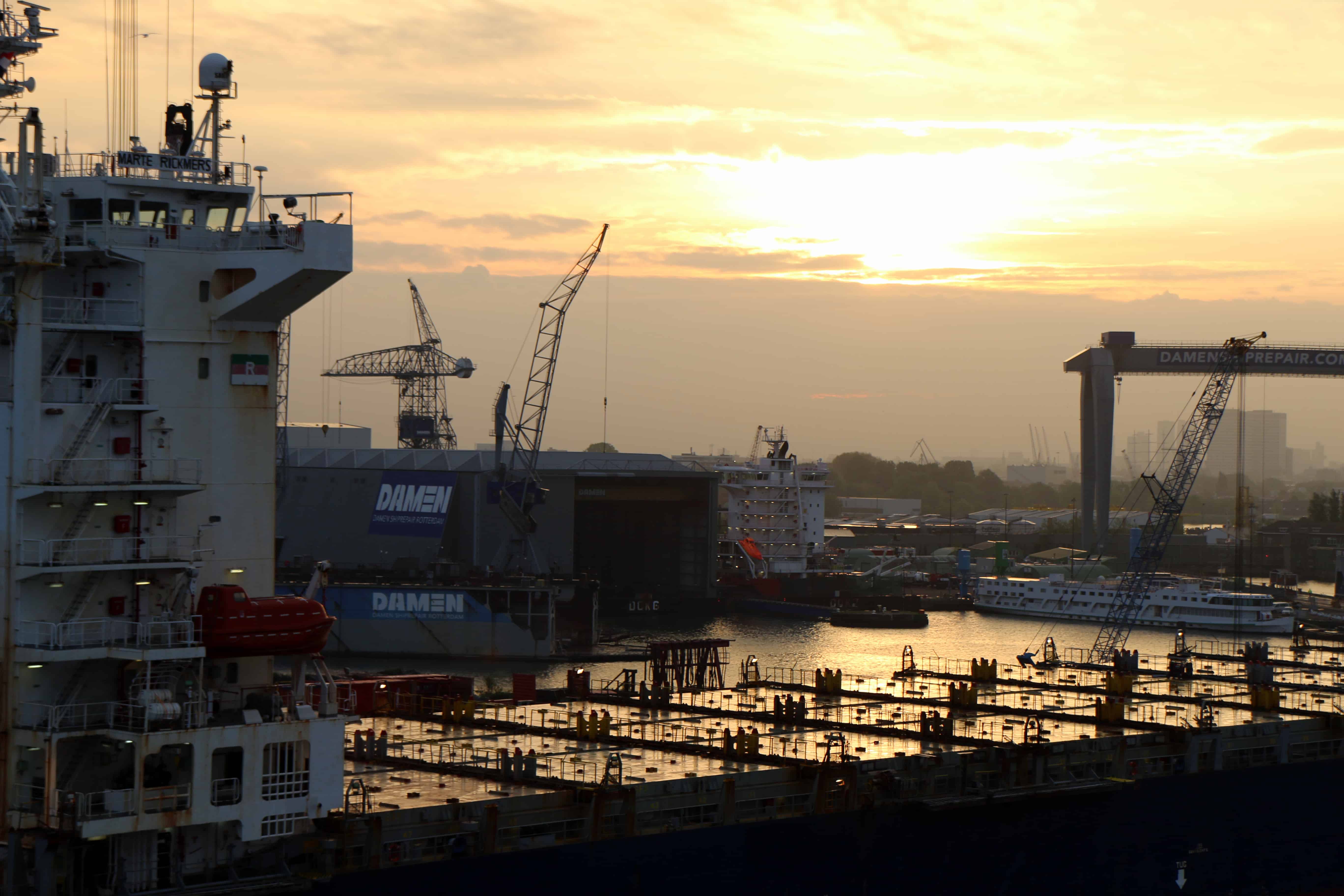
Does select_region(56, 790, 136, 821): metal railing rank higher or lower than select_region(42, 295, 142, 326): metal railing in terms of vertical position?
lower

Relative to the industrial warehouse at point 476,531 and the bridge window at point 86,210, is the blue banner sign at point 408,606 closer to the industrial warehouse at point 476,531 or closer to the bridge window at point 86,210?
the industrial warehouse at point 476,531

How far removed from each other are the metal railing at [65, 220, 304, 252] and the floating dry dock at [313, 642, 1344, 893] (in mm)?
9974

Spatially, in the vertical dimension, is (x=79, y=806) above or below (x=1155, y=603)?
above

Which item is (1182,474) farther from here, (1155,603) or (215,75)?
(215,75)

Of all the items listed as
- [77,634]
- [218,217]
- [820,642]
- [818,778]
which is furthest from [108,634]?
[820,642]

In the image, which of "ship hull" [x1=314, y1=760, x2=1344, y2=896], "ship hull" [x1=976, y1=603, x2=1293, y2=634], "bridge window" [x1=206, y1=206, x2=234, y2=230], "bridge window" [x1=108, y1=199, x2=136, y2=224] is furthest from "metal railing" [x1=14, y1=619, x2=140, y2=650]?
"ship hull" [x1=976, y1=603, x2=1293, y2=634]

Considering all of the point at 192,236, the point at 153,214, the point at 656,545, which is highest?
the point at 153,214

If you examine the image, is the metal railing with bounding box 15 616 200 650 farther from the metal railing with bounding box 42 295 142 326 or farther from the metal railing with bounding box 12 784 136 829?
the metal railing with bounding box 42 295 142 326

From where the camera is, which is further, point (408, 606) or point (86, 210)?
point (408, 606)

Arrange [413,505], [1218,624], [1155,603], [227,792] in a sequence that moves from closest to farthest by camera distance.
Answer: [227,792] < [413,505] < [1218,624] < [1155,603]

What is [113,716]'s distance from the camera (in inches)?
893

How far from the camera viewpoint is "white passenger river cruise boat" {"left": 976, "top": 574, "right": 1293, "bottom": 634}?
116 meters

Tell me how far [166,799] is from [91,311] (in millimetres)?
8174

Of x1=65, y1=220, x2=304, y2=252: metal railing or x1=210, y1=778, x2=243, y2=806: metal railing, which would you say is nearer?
x1=210, y1=778, x2=243, y2=806: metal railing
